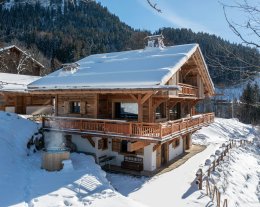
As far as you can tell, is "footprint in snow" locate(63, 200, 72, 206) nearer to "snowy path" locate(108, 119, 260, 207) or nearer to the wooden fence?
"snowy path" locate(108, 119, 260, 207)

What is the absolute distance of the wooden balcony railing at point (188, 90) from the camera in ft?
63.2

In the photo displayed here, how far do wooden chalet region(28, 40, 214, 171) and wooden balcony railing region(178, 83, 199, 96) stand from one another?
0.08 meters

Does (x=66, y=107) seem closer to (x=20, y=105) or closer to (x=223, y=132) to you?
(x=20, y=105)

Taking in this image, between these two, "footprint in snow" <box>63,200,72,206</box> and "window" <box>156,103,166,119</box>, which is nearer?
"footprint in snow" <box>63,200,72,206</box>

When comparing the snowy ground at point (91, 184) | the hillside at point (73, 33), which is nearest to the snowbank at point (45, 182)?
the snowy ground at point (91, 184)

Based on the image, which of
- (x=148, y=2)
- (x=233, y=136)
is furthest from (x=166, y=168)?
(x=233, y=136)

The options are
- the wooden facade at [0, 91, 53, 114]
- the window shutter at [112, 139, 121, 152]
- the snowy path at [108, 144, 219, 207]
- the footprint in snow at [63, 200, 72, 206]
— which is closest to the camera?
the footprint in snow at [63, 200, 72, 206]

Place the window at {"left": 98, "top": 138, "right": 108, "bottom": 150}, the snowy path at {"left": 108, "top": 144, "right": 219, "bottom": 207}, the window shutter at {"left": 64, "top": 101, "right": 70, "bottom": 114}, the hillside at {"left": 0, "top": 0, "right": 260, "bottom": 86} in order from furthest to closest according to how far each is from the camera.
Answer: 1. the hillside at {"left": 0, "top": 0, "right": 260, "bottom": 86}
2. the window shutter at {"left": 64, "top": 101, "right": 70, "bottom": 114}
3. the window at {"left": 98, "top": 138, "right": 108, "bottom": 150}
4. the snowy path at {"left": 108, "top": 144, "right": 219, "bottom": 207}

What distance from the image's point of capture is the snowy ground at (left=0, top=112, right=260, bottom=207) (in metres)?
11.6

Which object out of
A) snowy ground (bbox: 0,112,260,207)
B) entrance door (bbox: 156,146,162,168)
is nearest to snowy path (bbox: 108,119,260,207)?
snowy ground (bbox: 0,112,260,207)

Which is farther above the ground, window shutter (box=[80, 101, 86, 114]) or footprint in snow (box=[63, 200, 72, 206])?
window shutter (box=[80, 101, 86, 114])

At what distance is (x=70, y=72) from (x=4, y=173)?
31.1 ft

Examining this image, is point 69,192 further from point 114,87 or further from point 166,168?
point 166,168

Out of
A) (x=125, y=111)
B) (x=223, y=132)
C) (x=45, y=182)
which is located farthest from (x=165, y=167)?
(x=223, y=132)
